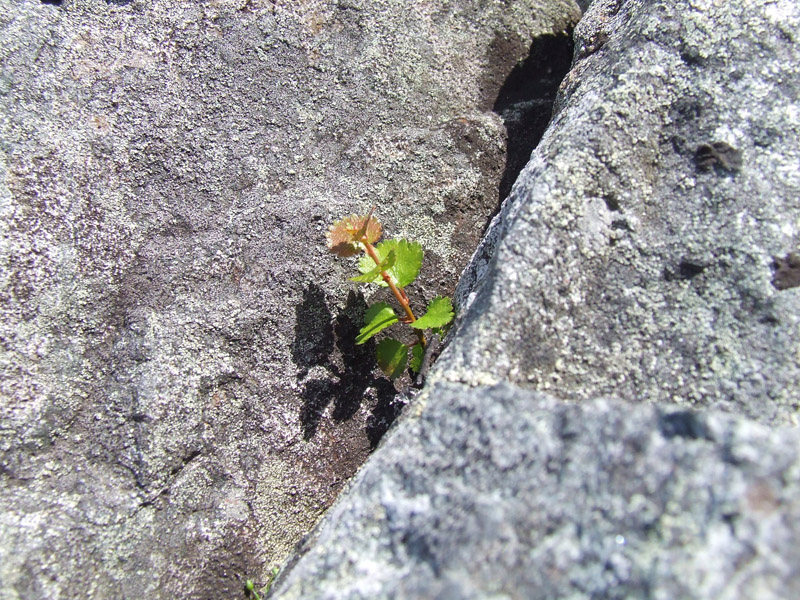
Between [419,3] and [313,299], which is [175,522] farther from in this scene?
[419,3]

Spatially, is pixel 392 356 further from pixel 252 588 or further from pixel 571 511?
pixel 571 511

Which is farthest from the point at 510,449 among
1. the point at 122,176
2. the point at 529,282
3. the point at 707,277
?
the point at 122,176

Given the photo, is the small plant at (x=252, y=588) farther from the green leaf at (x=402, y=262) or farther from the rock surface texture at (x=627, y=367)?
the green leaf at (x=402, y=262)

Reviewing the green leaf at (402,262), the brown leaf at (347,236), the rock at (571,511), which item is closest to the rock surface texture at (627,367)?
the rock at (571,511)

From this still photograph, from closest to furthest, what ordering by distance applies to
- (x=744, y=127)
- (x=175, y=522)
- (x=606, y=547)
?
(x=606, y=547), (x=744, y=127), (x=175, y=522)

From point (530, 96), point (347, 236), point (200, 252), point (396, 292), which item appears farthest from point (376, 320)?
point (530, 96)

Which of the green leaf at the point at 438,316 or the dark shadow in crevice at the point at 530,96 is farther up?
the dark shadow in crevice at the point at 530,96
